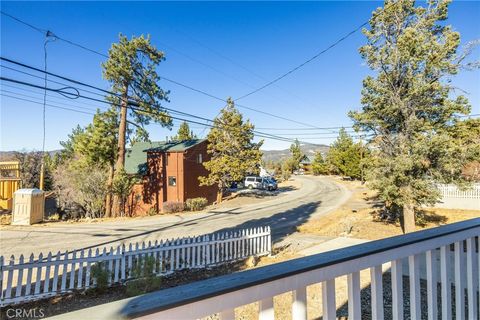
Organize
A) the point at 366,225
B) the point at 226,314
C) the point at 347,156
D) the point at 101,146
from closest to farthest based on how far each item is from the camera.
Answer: the point at 226,314
the point at 366,225
the point at 101,146
the point at 347,156

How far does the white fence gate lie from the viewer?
14.9 m

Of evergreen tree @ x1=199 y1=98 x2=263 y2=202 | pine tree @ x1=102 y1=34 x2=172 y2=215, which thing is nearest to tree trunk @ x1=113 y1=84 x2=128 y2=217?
→ pine tree @ x1=102 y1=34 x2=172 y2=215

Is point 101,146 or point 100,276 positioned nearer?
point 100,276

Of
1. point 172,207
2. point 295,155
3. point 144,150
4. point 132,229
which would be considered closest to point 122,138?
point 144,150

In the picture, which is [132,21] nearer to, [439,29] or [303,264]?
[439,29]

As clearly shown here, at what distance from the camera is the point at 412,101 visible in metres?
9.19

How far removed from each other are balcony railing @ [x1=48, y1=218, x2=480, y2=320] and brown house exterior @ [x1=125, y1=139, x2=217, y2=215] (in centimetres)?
1952

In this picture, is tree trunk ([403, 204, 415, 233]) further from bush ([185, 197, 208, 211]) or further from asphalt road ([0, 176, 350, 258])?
bush ([185, 197, 208, 211])

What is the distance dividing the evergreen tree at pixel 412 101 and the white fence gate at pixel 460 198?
761 cm

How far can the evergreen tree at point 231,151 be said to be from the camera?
21750 millimetres

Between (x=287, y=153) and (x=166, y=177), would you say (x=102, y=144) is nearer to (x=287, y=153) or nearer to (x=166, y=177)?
(x=166, y=177)

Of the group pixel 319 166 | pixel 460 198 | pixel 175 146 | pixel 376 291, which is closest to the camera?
pixel 376 291

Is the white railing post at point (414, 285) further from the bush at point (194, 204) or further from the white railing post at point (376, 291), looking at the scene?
the bush at point (194, 204)

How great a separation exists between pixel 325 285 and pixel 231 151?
837 inches
